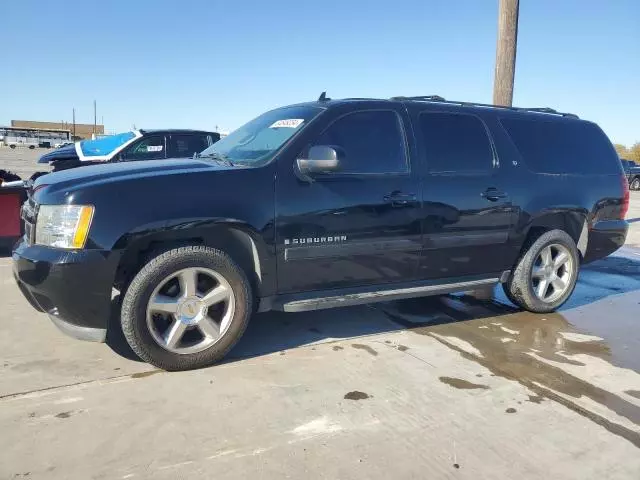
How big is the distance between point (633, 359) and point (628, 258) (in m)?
4.79

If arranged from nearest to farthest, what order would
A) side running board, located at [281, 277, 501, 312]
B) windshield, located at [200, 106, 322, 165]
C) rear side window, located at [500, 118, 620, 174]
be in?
1. side running board, located at [281, 277, 501, 312]
2. windshield, located at [200, 106, 322, 165]
3. rear side window, located at [500, 118, 620, 174]

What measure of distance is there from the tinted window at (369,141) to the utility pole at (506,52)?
17.2 ft

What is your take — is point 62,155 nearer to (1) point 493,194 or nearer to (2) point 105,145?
(2) point 105,145

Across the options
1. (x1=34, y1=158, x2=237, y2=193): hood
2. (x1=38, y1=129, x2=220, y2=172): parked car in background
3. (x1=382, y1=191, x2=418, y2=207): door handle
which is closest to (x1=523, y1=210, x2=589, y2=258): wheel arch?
(x1=382, y1=191, x2=418, y2=207): door handle

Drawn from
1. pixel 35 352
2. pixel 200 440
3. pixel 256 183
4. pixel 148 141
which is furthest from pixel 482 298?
pixel 148 141

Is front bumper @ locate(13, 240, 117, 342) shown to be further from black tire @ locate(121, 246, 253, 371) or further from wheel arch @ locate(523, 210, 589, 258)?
wheel arch @ locate(523, 210, 589, 258)

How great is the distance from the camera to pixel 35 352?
3773mm

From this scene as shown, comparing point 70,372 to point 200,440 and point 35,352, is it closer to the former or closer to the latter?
point 35,352

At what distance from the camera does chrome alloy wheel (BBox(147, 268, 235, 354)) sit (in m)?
3.44

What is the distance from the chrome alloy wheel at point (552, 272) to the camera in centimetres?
502

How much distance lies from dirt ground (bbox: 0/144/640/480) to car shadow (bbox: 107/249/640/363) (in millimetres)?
25

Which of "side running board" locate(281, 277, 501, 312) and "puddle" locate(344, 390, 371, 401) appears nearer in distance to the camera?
"puddle" locate(344, 390, 371, 401)

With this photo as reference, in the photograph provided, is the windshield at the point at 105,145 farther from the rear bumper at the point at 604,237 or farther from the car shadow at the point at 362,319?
the rear bumper at the point at 604,237

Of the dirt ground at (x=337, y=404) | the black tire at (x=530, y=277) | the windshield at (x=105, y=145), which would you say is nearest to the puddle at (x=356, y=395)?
the dirt ground at (x=337, y=404)
